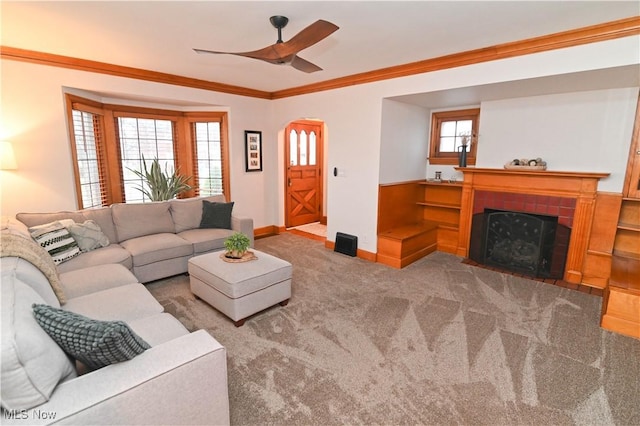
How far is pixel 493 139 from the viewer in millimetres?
4438

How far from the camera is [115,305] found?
217 centimetres

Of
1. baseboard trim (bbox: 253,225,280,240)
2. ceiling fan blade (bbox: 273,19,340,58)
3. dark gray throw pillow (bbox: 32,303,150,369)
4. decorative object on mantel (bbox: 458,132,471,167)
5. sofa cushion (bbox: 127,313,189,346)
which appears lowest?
baseboard trim (bbox: 253,225,280,240)

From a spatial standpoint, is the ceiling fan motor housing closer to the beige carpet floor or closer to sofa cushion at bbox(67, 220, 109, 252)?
the beige carpet floor

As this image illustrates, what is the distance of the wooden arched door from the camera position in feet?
20.1

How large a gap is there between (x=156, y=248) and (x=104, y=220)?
730 mm

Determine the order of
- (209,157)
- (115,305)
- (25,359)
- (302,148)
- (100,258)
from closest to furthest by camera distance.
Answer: (25,359) < (115,305) < (100,258) < (209,157) < (302,148)

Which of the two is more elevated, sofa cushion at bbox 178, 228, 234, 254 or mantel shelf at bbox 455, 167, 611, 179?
mantel shelf at bbox 455, 167, 611, 179

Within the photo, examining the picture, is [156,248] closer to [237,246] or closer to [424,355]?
[237,246]

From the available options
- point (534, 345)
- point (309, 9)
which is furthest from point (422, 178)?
point (309, 9)

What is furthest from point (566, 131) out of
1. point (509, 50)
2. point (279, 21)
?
point (279, 21)

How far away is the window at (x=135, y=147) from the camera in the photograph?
4.24 metres

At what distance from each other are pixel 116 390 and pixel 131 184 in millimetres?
4469

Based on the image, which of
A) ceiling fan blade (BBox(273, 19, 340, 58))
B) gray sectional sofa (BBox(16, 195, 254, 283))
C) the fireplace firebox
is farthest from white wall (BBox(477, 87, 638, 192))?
gray sectional sofa (BBox(16, 195, 254, 283))

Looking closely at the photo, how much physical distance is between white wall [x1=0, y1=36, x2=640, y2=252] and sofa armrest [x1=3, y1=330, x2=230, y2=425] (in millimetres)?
3366
